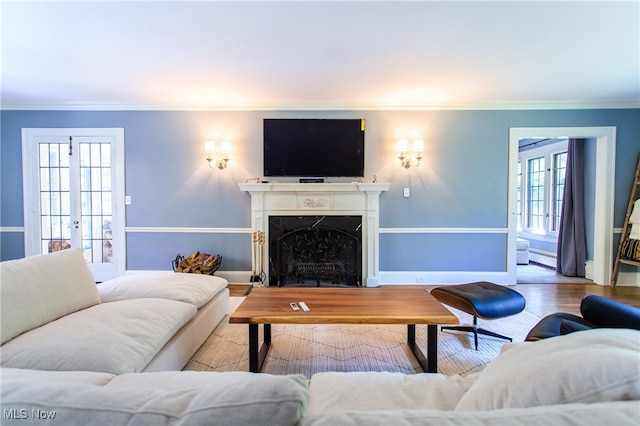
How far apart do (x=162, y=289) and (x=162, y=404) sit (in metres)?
1.70

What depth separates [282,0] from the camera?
1762mm

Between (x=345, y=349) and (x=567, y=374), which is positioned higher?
(x=567, y=374)

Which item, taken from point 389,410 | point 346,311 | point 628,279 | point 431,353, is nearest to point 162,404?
point 389,410

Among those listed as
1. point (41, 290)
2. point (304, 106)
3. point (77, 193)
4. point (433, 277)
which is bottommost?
point (433, 277)

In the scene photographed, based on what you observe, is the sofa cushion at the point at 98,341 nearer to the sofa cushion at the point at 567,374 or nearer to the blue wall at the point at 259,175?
the sofa cushion at the point at 567,374

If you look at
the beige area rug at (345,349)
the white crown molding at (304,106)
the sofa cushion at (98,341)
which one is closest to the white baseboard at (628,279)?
the white crown molding at (304,106)

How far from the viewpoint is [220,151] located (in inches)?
143

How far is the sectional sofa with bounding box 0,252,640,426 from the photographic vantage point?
50 cm

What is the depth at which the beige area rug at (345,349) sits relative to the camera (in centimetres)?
183

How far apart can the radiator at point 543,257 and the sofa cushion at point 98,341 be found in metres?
5.87

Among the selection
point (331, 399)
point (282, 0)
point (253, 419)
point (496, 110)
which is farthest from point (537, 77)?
point (253, 419)

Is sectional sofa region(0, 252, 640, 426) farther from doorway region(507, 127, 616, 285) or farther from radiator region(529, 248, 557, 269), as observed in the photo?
radiator region(529, 248, 557, 269)

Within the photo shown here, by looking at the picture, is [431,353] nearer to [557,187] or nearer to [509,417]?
[509,417]

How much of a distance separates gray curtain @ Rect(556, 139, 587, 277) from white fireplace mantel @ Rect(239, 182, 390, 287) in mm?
3152
